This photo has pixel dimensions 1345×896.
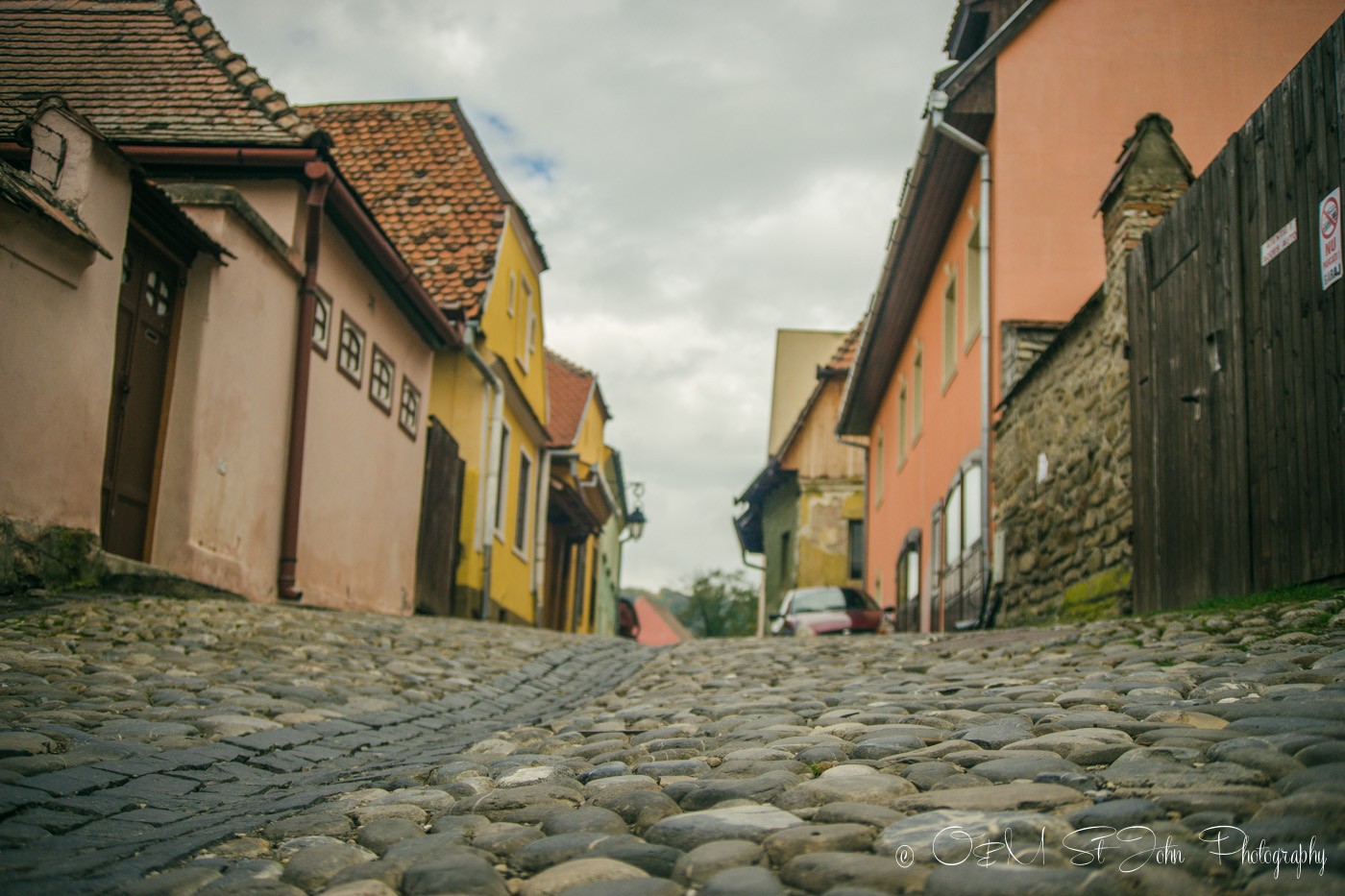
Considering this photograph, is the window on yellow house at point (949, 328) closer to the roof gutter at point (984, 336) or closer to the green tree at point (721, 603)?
the roof gutter at point (984, 336)

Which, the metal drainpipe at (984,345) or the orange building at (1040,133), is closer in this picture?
the metal drainpipe at (984,345)

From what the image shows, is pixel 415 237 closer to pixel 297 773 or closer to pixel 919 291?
pixel 919 291

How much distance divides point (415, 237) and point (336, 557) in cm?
745

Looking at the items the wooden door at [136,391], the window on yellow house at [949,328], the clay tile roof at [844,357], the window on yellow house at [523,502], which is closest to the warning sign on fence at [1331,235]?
the wooden door at [136,391]

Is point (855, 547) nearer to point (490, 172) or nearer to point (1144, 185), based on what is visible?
point (490, 172)

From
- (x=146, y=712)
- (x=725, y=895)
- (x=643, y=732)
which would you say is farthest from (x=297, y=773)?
(x=725, y=895)

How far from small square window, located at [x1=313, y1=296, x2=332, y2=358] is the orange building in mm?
6723

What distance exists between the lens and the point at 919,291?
19.5 meters

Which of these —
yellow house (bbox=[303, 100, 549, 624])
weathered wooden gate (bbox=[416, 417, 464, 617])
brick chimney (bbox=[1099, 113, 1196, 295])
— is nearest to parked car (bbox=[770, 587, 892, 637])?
yellow house (bbox=[303, 100, 549, 624])

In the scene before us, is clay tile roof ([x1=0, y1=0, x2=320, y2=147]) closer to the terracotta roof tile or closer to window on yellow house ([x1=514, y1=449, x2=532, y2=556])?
window on yellow house ([x1=514, y1=449, x2=532, y2=556])

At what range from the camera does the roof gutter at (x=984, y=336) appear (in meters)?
13.7

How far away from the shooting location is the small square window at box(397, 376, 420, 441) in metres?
15.6

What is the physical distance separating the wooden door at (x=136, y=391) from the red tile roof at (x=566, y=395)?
56.6 feet

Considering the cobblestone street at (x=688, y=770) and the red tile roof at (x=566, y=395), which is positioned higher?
the red tile roof at (x=566, y=395)
